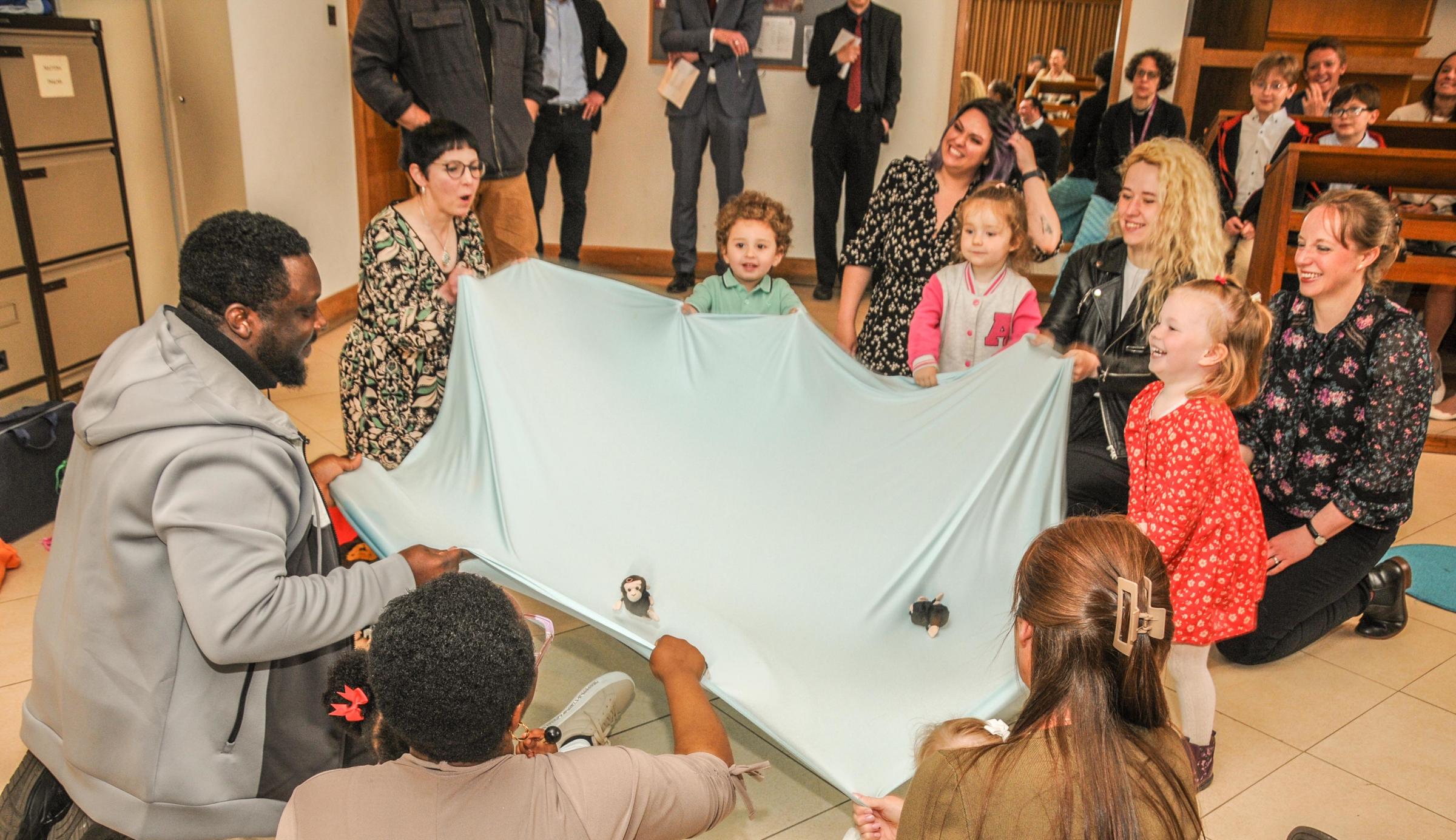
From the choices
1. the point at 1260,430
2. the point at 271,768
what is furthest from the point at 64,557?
the point at 1260,430

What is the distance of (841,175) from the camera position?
6.09 m

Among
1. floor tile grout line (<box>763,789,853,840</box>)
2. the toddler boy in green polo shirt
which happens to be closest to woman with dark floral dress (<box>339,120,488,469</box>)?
the toddler boy in green polo shirt

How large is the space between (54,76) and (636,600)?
3094 mm

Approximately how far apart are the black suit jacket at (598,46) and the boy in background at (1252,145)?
3043mm

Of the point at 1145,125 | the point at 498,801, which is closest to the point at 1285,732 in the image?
the point at 498,801

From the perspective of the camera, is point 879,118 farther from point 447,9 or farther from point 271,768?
point 271,768

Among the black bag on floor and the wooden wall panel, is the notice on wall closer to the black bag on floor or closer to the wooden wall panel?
the black bag on floor

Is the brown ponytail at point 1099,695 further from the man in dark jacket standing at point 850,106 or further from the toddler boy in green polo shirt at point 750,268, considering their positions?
the man in dark jacket standing at point 850,106

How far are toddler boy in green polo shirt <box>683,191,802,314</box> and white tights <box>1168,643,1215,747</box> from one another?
1.33 metres

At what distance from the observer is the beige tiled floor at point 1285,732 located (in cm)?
219

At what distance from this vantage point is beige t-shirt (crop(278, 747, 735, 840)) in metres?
1.15

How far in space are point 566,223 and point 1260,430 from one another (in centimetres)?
402

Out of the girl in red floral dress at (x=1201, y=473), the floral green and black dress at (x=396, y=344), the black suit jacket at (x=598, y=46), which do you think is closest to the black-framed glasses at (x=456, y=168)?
the floral green and black dress at (x=396, y=344)

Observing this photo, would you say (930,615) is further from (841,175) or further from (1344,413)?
(841,175)
